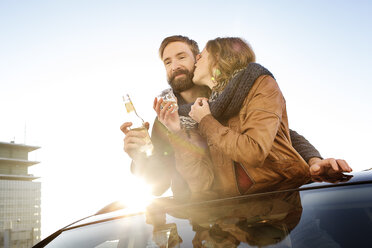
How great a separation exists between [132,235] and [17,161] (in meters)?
84.8

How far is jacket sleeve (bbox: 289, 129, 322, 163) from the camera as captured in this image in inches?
104

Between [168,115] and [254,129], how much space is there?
0.77m

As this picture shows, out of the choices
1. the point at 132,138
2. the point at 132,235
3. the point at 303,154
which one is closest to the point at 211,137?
the point at 132,138

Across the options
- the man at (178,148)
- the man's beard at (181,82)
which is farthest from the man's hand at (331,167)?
the man's beard at (181,82)

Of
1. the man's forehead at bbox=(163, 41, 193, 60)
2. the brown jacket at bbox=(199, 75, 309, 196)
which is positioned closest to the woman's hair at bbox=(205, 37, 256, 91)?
the brown jacket at bbox=(199, 75, 309, 196)

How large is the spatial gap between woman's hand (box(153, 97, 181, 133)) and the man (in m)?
0.13

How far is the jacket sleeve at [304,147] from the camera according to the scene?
264 cm

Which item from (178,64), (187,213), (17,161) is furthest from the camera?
(17,161)

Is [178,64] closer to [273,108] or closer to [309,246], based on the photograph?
[273,108]

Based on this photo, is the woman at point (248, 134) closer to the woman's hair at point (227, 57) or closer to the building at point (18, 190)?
the woman's hair at point (227, 57)

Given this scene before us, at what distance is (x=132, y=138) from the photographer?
2645mm

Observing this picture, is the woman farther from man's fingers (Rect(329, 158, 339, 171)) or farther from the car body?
the car body

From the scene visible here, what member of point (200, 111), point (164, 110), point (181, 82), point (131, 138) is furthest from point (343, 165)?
point (181, 82)

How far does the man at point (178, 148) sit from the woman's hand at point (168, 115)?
126 mm
